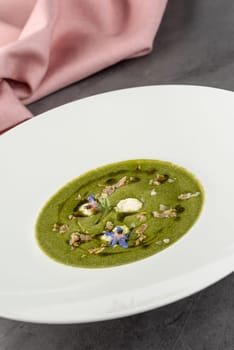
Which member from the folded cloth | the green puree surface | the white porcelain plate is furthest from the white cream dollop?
the folded cloth

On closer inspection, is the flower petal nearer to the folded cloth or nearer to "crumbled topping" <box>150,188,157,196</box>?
"crumbled topping" <box>150,188,157,196</box>

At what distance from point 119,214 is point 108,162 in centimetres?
21

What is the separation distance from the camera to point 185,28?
2488 mm

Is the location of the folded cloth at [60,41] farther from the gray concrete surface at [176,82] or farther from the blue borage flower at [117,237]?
the blue borage flower at [117,237]

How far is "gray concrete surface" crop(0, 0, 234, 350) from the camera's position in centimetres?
138

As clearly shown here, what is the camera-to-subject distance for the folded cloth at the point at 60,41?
7.56 feet

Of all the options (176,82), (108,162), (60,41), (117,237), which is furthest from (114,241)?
(60,41)

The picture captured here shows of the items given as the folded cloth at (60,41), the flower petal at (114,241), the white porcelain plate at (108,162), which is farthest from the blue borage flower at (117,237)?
the folded cloth at (60,41)

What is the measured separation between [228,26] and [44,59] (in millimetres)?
555

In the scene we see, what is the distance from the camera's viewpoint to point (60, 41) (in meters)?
2.47

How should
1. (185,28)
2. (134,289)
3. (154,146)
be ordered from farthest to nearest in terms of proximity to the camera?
(185,28) < (154,146) < (134,289)

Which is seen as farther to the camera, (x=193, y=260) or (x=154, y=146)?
(x=154, y=146)

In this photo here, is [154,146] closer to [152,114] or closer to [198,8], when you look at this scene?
[152,114]

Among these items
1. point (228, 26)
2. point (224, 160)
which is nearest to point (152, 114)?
point (224, 160)
